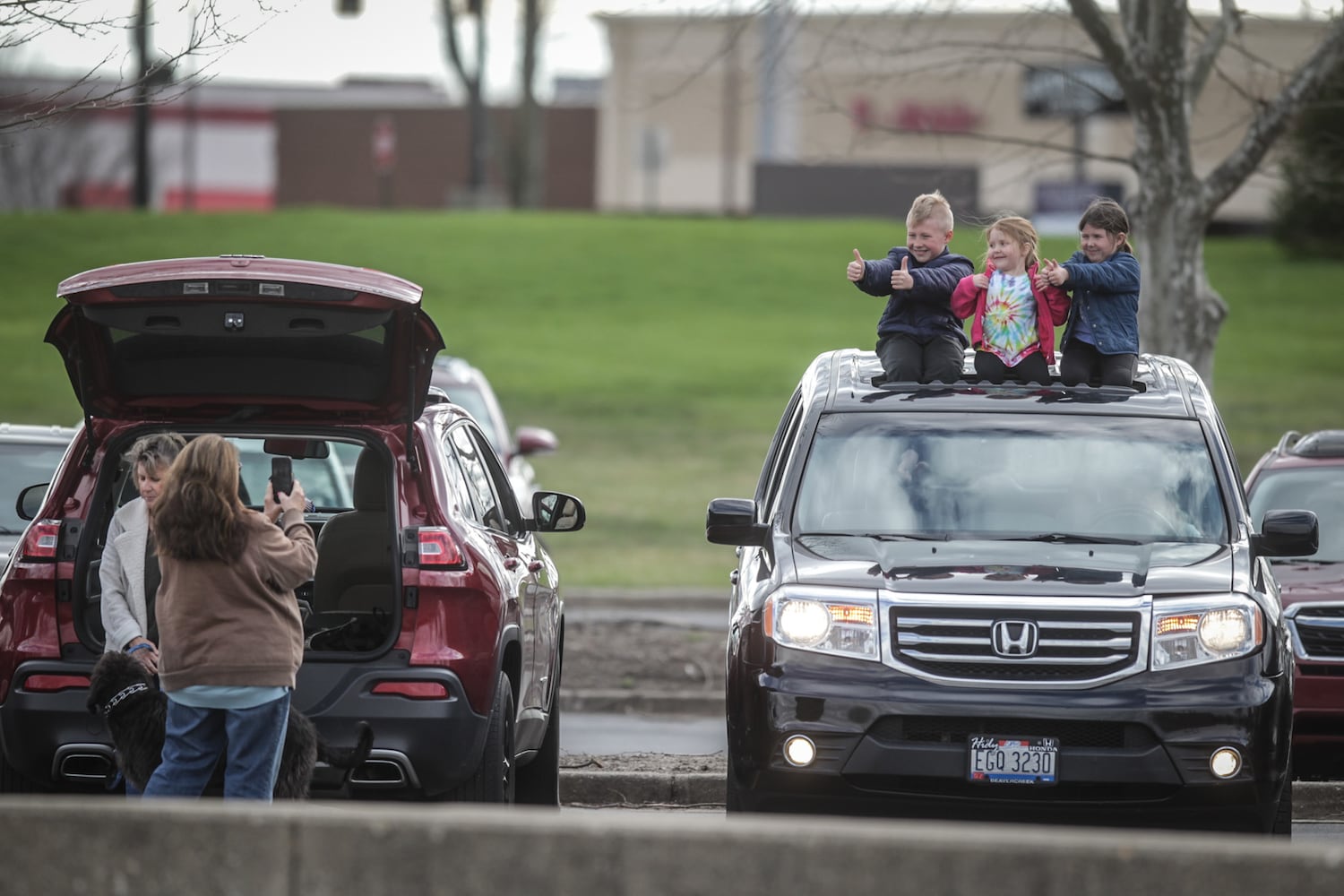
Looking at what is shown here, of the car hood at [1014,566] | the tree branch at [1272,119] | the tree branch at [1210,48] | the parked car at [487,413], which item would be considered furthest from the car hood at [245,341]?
the parked car at [487,413]

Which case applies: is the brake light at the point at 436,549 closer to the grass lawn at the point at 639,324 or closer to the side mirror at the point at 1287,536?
the side mirror at the point at 1287,536

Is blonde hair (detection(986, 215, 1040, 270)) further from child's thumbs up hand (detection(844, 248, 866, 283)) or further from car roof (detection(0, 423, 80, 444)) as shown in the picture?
car roof (detection(0, 423, 80, 444))

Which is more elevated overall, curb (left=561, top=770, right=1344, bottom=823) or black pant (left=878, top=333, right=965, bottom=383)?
black pant (left=878, top=333, right=965, bottom=383)

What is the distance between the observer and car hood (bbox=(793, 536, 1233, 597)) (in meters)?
6.89

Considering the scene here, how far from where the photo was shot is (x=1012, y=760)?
6613 millimetres

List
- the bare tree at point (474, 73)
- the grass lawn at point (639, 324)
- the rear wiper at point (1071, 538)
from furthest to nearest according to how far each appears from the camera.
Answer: the bare tree at point (474, 73) < the grass lawn at point (639, 324) < the rear wiper at point (1071, 538)

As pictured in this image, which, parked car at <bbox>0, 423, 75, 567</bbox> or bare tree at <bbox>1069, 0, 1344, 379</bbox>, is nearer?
parked car at <bbox>0, 423, 75, 567</bbox>

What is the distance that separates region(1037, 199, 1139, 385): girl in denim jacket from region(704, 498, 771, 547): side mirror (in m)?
1.57

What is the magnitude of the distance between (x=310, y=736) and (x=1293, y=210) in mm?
45677

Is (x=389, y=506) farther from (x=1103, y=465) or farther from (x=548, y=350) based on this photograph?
(x=548, y=350)

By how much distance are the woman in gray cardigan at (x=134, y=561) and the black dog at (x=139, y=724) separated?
0.09m

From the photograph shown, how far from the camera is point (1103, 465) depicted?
7758 mm

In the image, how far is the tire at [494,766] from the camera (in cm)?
694

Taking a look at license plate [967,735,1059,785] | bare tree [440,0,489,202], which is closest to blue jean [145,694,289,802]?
license plate [967,735,1059,785]
